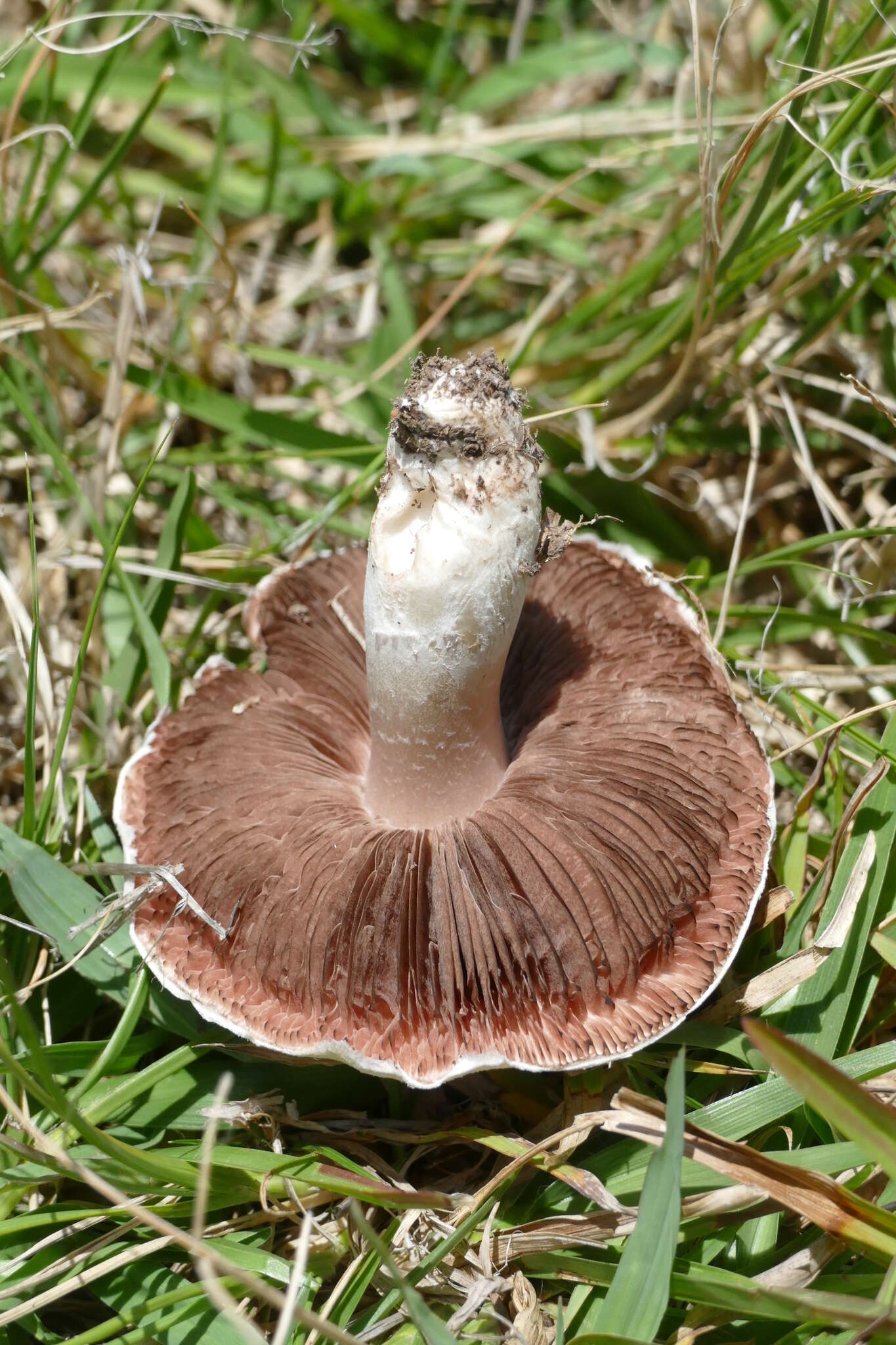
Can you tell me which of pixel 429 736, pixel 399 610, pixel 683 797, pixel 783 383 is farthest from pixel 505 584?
pixel 783 383

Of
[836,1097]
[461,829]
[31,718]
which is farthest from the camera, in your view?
[31,718]

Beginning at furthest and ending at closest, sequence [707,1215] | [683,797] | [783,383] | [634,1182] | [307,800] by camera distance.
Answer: [783,383] → [307,800] → [683,797] → [634,1182] → [707,1215]

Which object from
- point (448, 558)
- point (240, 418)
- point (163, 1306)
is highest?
point (448, 558)

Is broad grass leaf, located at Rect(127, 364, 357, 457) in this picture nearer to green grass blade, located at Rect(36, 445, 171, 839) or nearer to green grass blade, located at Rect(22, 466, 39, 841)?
green grass blade, located at Rect(36, 445, 171, 839)

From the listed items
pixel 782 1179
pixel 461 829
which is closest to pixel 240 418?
pixel 461 829

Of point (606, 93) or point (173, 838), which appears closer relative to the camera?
point (173, 838)

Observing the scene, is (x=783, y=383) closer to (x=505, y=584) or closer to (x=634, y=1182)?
(x=505, y=584)

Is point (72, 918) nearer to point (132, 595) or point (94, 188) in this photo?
point (132, 595)
